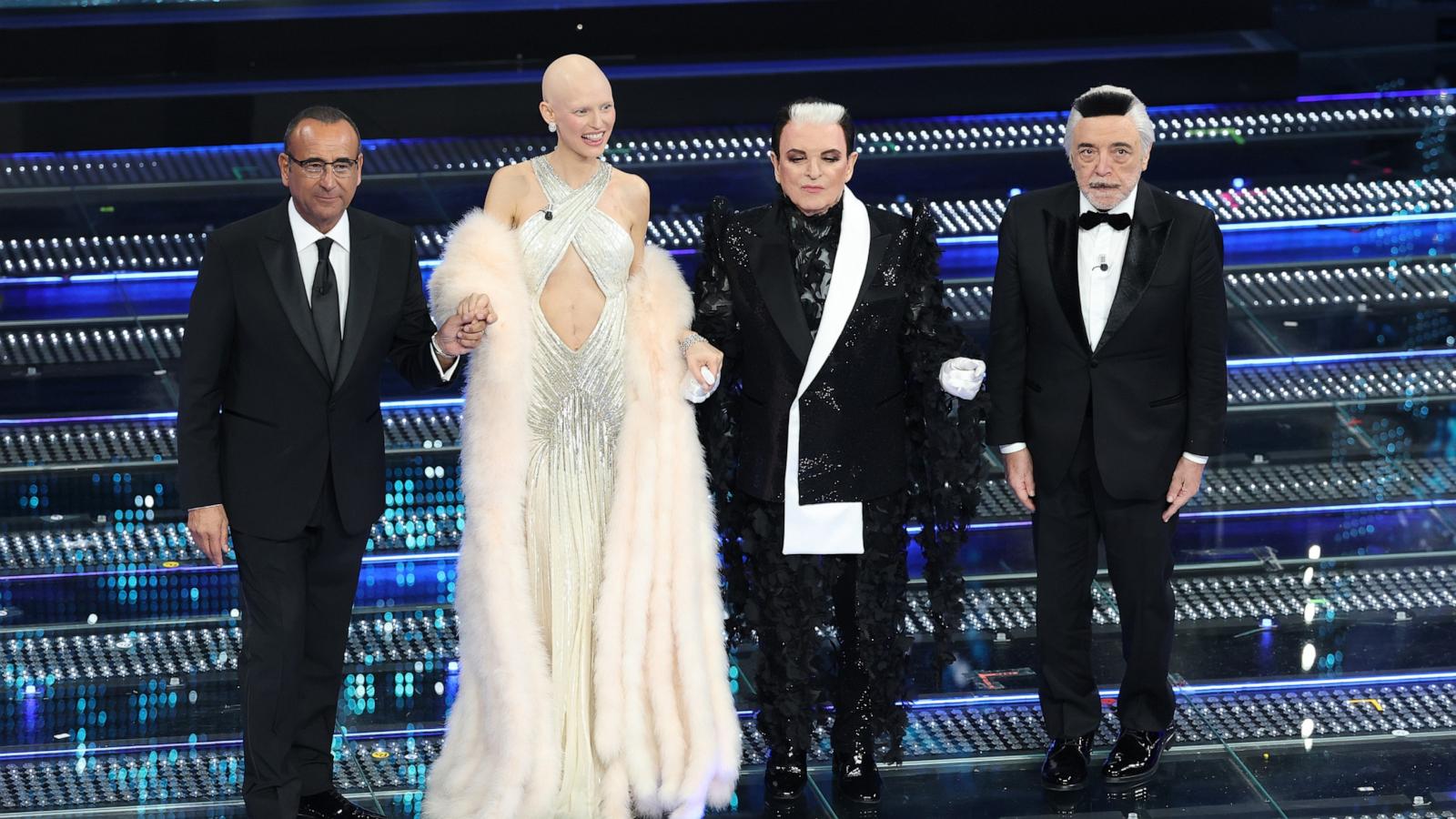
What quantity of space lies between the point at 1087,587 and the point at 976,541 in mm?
1218

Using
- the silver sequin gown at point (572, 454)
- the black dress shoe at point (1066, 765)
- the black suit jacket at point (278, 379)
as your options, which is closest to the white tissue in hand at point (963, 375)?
the silver sequin gown at point (572, 454)

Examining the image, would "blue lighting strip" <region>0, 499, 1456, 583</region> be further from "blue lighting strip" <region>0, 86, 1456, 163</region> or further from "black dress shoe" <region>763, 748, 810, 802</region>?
"blue lighting strip" <region>0, 86, 1456, 163</region>

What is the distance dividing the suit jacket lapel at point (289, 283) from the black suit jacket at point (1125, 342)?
1383 mm

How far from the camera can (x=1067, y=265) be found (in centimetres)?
396

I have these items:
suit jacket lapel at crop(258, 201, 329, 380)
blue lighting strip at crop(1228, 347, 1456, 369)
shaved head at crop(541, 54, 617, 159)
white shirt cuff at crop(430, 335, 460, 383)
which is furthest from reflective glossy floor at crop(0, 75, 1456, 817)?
shaved head at crop(541, 54, 617, 159)

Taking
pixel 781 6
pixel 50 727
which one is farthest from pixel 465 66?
pixel 50 727

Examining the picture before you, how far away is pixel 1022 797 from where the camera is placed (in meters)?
4.17

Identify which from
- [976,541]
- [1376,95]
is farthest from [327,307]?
[1376,95]

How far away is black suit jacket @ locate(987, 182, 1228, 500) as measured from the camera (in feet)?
13.0

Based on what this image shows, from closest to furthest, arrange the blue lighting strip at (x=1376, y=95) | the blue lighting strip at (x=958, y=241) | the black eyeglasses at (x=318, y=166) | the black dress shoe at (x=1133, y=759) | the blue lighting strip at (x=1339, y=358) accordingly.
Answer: the black eyeglasses at (x=318, y=166) < the black dress shoe at (x=1133, y=759) < the blue lighting strip at (x=1339, y=358) < the blue lighting strip at (x=958, y=241) < the blue lighting strip at (x=1376, y=95)

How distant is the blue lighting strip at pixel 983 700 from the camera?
173 inches

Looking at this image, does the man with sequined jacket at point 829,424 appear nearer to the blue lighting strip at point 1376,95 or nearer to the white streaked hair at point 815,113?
the white streaked hair at point 815,113

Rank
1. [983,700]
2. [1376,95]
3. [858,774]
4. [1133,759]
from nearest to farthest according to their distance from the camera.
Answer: [858,774] → [1133,759] → [983,700] → [1376,95]

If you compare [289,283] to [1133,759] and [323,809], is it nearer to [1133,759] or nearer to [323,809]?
[323,809]
